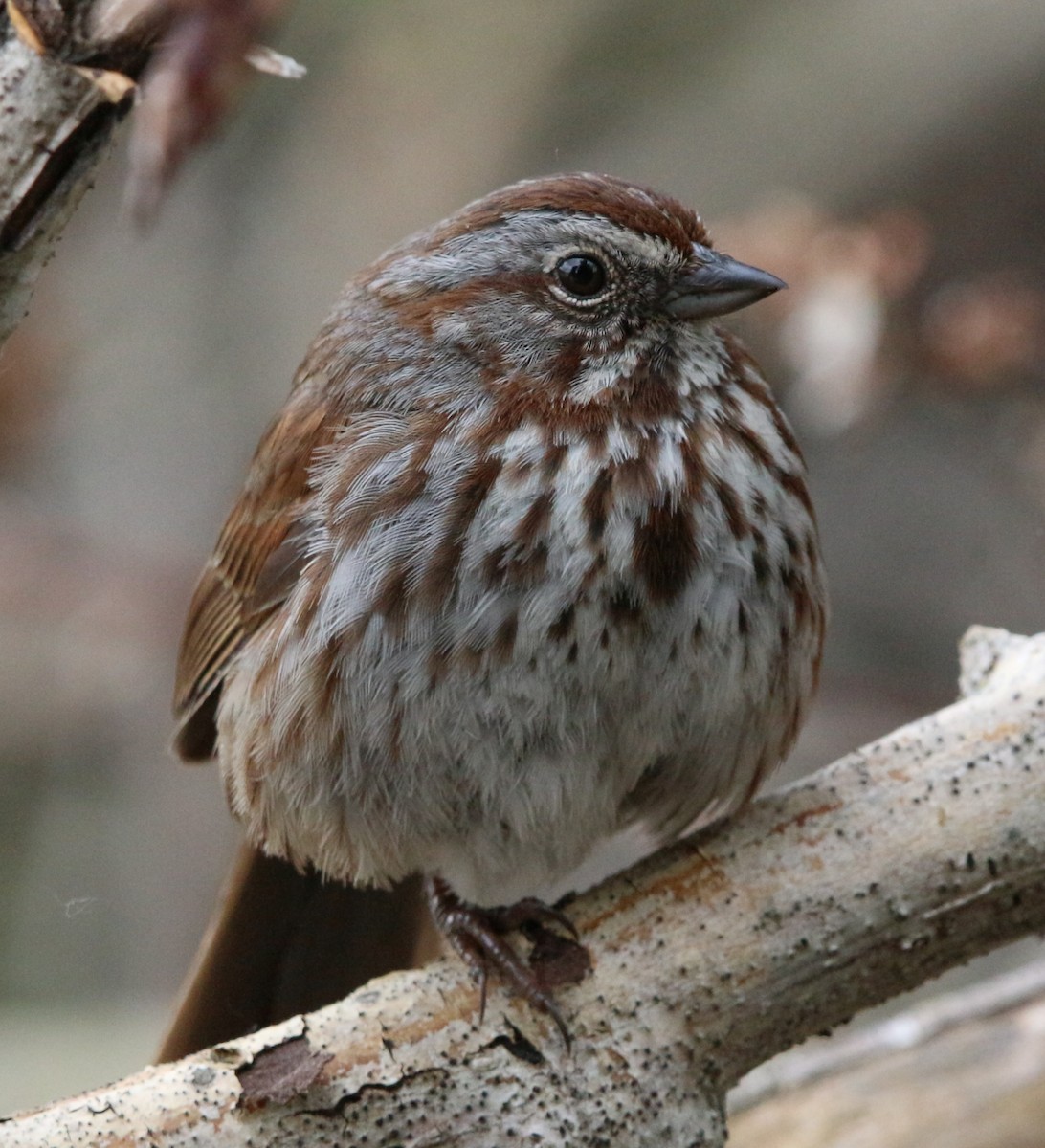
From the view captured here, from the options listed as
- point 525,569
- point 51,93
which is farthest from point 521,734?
point 51,93

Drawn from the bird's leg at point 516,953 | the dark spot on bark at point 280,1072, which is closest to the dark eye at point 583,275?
the bird's leg at point 516,953

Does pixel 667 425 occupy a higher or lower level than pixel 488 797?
higher

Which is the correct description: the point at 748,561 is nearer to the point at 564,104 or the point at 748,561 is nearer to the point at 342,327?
the point at 342,327

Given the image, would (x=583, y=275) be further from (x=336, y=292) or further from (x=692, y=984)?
(x=336, y=292)

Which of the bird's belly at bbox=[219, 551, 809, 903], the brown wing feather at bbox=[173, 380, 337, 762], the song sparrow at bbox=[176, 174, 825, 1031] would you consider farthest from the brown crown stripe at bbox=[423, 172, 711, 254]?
the bird's belly at bbox=[219, 551, 809, 903]

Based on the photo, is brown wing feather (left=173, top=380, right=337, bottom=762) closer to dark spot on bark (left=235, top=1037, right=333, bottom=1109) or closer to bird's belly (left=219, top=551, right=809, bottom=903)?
bird's belly (left=219, top=551, right=809, bottom=903)

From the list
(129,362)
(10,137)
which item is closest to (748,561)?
(10,137)

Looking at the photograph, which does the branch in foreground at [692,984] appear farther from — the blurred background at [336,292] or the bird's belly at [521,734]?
the blurred background at [336,292]
